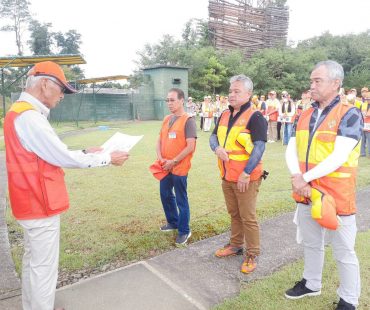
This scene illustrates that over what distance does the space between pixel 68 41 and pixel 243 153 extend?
45115 mm

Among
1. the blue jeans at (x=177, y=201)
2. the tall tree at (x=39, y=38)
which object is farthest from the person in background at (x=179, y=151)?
the tall tree at (x=39, y=38)

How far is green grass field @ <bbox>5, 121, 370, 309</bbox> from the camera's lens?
4152 mm

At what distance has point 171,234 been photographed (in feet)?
Answer: 15.2

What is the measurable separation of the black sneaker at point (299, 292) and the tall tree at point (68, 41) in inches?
1763

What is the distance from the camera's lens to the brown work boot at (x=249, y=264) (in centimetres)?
360

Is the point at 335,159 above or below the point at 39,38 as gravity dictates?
below

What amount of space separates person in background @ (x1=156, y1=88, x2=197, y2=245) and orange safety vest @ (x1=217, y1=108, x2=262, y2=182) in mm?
711

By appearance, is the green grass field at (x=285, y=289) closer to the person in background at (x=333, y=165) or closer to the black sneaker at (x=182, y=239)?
the person in background at (x=333, y=165)

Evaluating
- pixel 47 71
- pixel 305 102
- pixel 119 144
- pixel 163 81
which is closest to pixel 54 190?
pixel 119 144

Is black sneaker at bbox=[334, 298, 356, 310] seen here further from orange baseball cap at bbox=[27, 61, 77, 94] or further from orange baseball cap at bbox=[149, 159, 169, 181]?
orange baseball cap at bbox=[27, 61, 77, 94]

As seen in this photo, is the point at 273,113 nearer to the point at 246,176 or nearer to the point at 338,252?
the point at 246,176

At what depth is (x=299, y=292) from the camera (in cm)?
312

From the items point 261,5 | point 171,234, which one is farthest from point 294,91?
point 171,234

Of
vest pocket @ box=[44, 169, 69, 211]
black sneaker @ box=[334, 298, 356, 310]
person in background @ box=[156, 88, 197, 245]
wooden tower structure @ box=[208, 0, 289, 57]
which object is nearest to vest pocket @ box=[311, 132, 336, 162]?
black sneaker @ box=[334, 298, 356, 310]
